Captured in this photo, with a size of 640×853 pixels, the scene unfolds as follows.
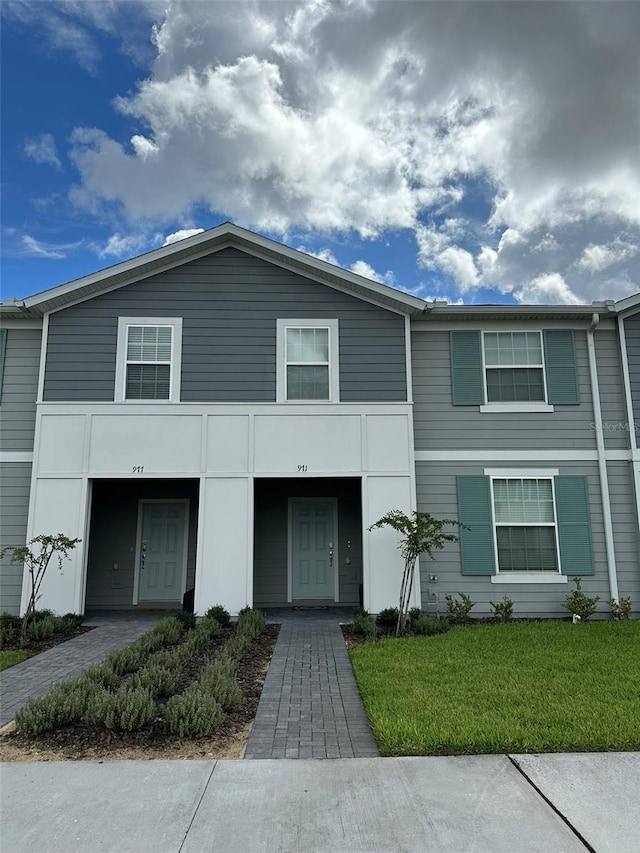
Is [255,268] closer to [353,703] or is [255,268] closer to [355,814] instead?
[353,703]

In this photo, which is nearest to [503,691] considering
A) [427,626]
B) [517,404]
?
[427,626]

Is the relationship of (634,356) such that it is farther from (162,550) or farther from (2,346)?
(2,346)

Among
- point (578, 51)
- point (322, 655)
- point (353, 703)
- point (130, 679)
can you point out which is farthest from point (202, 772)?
point (578, 51)

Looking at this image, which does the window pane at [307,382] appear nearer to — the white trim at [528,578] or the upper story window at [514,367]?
the upper story window at [514,367]

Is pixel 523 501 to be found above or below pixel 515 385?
below

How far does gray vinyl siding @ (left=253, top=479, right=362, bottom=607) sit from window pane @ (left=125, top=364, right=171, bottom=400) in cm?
273

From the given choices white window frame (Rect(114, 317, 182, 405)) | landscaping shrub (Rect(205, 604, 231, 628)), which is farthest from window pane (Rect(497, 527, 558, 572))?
white window frame (Rect(114, 317, 182, 405))

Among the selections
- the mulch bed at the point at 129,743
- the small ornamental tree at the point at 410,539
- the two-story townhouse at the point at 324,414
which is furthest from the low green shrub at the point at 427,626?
the mulch bed at the point at 129,743

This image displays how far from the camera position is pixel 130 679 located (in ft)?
18.4

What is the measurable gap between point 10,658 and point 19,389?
531 centimetres

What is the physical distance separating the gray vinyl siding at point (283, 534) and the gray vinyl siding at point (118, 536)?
1.42 metres

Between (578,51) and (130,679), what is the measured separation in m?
12.8

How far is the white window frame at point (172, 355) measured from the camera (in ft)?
32.9

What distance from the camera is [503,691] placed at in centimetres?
522
